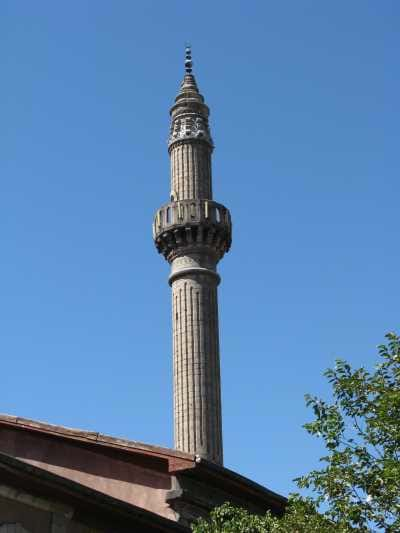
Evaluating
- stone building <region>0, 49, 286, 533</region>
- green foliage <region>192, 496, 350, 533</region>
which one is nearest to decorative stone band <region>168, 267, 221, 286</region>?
stone building <region>0, 49, 286, 533</region>

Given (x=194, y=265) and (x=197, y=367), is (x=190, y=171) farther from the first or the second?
(x=197, y=367)

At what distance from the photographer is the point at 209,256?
47219mm

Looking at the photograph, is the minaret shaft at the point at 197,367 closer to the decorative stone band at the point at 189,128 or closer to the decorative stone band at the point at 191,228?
the decorative stone band at the point at 191,228

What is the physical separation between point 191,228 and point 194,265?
1.60m

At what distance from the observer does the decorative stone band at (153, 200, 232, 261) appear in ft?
155

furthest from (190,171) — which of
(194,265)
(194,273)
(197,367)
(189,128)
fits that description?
(197,367)

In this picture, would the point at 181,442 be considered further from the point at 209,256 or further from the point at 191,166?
the point at 191,166

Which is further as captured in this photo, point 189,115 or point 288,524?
point 189,115

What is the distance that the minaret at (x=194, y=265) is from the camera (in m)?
43.0

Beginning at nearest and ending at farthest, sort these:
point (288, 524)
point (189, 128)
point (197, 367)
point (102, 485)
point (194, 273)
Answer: point (288, 524), point (102, 485), point (197, 367), point (194, 273), point (189, 128)

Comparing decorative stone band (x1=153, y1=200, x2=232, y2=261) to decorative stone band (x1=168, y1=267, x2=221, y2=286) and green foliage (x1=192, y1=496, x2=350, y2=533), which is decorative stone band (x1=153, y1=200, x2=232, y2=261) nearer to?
decorative stone band (x1=168, y1=267, x2=221, y2=286)

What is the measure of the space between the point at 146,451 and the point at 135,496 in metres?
0.91

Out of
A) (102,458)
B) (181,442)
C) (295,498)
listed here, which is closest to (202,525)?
(295,498)

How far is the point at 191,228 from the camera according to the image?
155 feet
